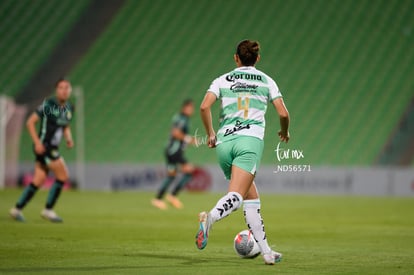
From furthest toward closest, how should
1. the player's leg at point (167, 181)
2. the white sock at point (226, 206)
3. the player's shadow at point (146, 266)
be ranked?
the player's leg at point (167, 181) < the white sock at point (226, 206) < the player's shadow at point (146, 266)

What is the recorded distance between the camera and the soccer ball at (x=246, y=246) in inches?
330

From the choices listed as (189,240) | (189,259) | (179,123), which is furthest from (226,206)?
(179,123)

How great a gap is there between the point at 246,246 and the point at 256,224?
53 centimetres

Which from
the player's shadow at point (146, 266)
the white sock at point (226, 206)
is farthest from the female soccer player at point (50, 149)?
the white sock at point (226, 206)

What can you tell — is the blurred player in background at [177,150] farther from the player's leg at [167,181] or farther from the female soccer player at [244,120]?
the female soccer player at [244,120]

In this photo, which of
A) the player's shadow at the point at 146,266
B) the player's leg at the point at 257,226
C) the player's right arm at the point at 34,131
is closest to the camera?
the player's shadow at the point at 146,266

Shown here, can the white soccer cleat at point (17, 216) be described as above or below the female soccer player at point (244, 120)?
below

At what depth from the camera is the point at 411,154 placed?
79.4 ft

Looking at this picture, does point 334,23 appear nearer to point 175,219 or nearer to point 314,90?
point 314,90

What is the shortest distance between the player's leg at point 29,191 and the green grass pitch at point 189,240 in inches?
7.4

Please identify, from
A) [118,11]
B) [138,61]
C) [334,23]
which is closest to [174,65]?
[138,61]

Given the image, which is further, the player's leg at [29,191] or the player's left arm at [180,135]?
the player's left arm at [180,135]

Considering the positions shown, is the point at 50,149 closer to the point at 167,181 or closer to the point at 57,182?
the point at 57,182

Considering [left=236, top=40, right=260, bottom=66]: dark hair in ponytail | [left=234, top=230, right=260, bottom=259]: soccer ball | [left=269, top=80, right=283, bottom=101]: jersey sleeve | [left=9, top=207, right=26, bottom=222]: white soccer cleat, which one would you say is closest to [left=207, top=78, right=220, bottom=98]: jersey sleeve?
[left=236, top=40, right=260, bottom=66]: dark hair in ponytail
